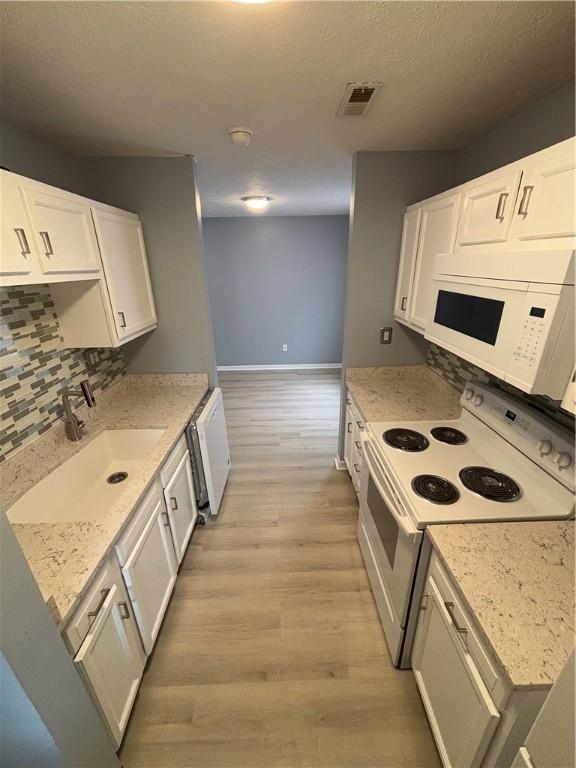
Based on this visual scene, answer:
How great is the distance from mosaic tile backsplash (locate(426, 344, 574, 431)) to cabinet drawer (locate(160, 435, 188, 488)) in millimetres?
1816

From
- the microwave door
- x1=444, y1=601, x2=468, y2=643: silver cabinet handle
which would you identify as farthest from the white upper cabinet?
x1=444, y1=601, x2=468, y2=643: silver cabinet handle

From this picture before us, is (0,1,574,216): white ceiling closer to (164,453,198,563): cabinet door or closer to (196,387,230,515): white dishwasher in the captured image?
(196,387,230,515): white dishwasher

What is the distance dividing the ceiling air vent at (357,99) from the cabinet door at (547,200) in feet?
2.27

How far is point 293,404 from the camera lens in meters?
4.32

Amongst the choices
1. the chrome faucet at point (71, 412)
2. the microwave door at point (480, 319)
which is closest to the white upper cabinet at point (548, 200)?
the microwave door at point (480, 319)

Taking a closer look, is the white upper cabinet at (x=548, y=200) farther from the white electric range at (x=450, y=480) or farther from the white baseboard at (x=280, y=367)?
the white baseboard at (x=280, y=367)

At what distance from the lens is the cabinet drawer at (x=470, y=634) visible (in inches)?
33.0

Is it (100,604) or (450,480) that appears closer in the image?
(100,604)

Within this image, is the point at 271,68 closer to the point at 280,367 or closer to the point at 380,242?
the point at 380,242

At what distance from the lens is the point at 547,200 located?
1047 mm

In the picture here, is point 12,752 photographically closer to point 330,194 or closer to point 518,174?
point 518,174

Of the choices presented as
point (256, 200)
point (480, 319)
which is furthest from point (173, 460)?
Answer: point (256, 200)

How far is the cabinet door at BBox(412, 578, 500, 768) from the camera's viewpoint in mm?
898

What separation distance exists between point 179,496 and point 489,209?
2.14 m
